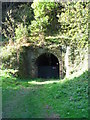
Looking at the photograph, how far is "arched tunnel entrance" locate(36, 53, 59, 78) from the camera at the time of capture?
1664 cm

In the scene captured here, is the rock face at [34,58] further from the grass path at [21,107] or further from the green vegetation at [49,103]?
Result: the grass path at [21,107]

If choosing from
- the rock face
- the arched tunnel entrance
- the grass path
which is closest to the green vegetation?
the grass path

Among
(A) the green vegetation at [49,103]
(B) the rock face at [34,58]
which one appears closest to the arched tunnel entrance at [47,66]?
(B) the rock face at [34,58]

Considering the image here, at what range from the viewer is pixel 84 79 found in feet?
29.4

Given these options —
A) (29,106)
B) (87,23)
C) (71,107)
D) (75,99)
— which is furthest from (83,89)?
(87,23)

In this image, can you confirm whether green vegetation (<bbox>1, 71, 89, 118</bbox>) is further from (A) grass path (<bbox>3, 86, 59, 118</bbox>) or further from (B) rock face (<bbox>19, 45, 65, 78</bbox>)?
(B) rock face (<bbox>19, 45, 65, 78</bbox>)

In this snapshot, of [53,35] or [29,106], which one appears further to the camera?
[53,35]

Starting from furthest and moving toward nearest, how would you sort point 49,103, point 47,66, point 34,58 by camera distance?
point 47,66 < point 34,58 < point 49,103

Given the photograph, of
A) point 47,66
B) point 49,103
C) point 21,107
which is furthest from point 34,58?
point 21,107

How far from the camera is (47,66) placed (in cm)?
1761

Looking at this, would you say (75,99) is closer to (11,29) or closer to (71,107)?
(71,107)

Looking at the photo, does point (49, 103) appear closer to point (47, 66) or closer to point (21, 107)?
point (21, 107)

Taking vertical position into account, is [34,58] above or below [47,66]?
above

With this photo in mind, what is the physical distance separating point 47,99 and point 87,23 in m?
6.68
